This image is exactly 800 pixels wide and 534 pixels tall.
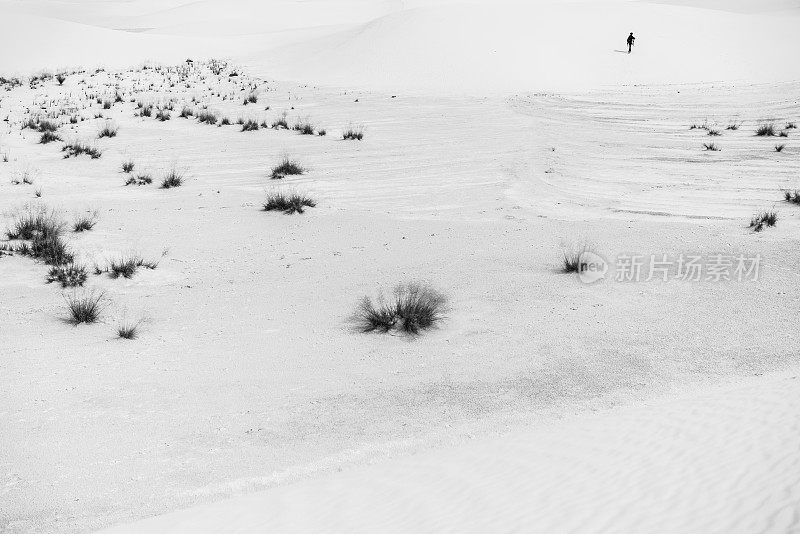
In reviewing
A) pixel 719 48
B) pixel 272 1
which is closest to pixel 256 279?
pixel 719 48

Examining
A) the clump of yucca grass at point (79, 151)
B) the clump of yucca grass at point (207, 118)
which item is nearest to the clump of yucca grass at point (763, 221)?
the clump of yucca grass at point (79, 151)

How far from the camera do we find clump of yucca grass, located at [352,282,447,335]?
5.95 meters

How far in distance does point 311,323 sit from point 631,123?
12816 mm

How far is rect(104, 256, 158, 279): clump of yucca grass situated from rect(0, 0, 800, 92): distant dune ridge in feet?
57.3

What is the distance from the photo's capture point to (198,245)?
8.27m

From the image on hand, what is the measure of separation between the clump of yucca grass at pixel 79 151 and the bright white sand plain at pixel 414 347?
32cm

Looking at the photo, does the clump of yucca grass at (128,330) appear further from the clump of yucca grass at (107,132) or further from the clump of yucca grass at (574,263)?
the clump of yucca grass at (107,132)

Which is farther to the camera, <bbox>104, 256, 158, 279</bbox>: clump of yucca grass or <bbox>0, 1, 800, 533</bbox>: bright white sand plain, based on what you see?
<bbox>104, 256, 158, 279</bbox>: clump of yucca grass

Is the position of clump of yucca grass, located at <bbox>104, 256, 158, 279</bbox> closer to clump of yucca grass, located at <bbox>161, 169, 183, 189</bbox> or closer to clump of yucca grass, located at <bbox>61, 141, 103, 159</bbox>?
clump of yucca grass, located at <bbox>161, 169, 183, 189</bbox>

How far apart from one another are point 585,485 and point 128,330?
15.2 ft

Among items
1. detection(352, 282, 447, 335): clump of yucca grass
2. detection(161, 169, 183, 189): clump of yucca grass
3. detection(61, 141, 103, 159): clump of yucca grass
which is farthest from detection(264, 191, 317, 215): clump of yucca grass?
detection(61, 141, 103, 159): clump of yucca grass

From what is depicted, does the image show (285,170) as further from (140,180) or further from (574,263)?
(574,263)

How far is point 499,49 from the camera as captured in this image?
2706cm

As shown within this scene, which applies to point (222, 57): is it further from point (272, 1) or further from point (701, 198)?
point (272, 1)
